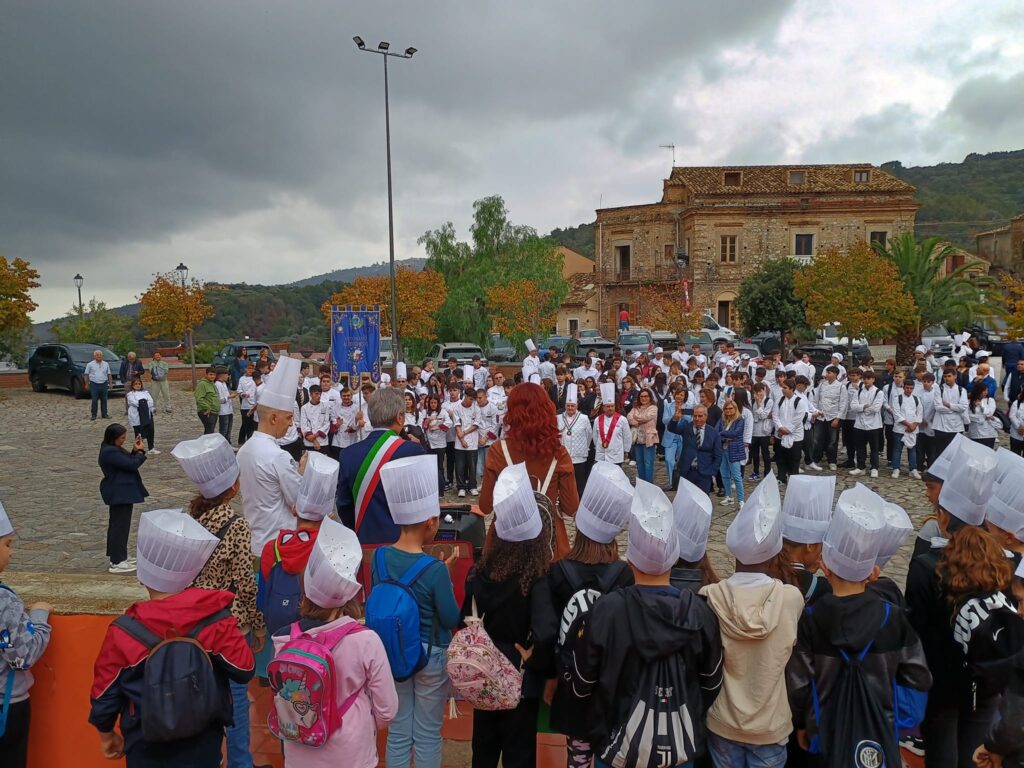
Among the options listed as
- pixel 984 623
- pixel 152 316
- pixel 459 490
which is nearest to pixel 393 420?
pixel 984 623

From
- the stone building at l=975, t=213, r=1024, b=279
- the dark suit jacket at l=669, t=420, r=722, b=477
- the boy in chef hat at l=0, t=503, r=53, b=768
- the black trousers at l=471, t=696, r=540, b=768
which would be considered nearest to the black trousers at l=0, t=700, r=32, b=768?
the boy in chef hat at l=0, t=503, r=53, b=768

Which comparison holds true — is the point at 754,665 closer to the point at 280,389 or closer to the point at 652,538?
the point at 652,538

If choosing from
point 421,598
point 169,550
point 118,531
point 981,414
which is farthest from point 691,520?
point 981,414

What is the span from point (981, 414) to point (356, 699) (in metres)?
11.0

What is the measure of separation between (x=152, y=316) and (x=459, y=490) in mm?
20109

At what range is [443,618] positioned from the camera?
10.5 ft

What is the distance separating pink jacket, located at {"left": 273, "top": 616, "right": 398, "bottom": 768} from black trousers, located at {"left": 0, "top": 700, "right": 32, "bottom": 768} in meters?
1.42

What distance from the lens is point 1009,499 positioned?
3.51m

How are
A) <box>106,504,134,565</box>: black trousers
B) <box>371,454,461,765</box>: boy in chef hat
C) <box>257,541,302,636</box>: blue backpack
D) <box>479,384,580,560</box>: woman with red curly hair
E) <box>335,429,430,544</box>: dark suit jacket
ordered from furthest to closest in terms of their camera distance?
1. <box>106,504,134,565</box>: black trousers
2. <box>479,384,580,560</box>: woman with red curly hair
3. <box>335,429,430,544</box>: dark suit jacket
4. <box>257,541,302,636</box>: blue backpack
5. <box>371,454,461,765</box>: boy in chef hat

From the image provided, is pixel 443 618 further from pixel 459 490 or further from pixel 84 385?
pixel 84 385

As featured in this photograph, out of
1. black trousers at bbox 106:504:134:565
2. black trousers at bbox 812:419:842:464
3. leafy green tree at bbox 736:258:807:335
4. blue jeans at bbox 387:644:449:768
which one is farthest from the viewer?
leafy green tree at bbox 736:258:807:335

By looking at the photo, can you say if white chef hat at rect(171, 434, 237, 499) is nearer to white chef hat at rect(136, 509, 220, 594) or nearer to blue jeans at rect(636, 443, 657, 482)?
white chef hat at rect(136, 509, 220, 594)

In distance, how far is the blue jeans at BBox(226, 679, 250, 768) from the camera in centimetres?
370

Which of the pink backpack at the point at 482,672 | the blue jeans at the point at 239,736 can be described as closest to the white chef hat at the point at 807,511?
the pink backpack at the point at 482,672
